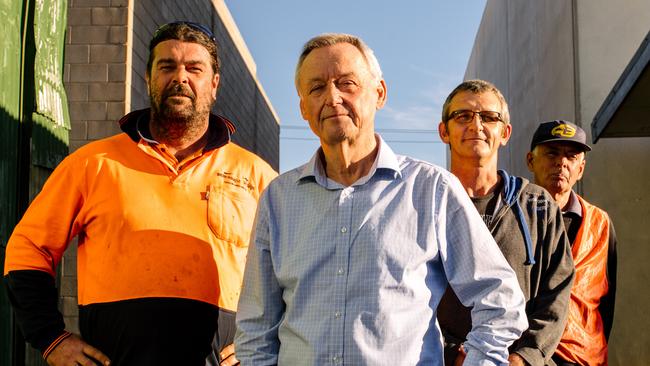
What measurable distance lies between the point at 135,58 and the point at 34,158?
2852mm

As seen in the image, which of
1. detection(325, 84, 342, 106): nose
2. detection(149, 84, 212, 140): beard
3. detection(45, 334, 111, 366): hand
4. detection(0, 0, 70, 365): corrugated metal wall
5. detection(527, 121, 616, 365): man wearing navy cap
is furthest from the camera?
detection(0, 0, 70, 365): corrugated metal wall

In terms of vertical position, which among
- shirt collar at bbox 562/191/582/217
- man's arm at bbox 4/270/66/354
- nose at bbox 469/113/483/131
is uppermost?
nose at bbox 469/113/483/131

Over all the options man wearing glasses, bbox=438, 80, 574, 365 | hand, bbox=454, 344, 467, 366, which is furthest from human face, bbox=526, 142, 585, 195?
hand, bbox=454, 344, 467, 366

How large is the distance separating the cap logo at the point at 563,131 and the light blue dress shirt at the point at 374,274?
1996 millimetres

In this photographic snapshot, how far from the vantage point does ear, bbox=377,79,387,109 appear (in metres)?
2.47


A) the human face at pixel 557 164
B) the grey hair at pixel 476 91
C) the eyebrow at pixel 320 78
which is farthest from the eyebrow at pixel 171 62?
the human face at pixel 557 164

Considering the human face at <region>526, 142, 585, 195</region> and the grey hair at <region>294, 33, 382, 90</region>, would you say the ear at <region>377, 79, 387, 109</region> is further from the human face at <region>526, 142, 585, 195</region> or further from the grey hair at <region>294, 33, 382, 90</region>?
the human face at <region>526, 142, 585, 195</region>

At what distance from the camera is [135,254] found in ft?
9.22

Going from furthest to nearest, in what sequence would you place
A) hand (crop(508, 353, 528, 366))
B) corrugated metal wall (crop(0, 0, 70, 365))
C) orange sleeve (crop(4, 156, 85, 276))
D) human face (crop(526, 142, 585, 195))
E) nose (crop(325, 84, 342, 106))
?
human face (crop(526, 142, 585, 195)), corrugated metal wall (crop(0, 0, 70, 365)), orange sleeve (crop(4, 156, 85, 276)), hand (crop(508, 353, 528, 366)), nose (crop(325, 84, 342, 106))

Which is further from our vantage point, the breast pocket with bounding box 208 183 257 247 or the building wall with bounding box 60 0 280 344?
the building wall with bounding box 60 0 280 344

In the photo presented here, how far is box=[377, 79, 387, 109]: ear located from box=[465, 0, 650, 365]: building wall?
4.71m

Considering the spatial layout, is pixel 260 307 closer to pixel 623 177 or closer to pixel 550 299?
pixel 550 299

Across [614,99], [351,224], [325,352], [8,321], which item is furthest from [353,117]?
[614,99]

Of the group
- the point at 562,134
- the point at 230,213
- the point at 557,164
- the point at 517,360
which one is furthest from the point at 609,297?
the point at 230,213
